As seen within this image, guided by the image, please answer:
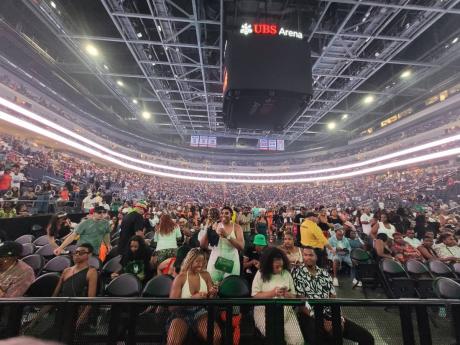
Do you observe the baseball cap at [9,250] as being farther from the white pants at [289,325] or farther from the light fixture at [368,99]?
the light fixture at [368,99]

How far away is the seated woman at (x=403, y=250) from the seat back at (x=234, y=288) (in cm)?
428

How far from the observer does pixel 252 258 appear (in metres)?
4.81

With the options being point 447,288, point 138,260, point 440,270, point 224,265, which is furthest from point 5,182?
point 440,270

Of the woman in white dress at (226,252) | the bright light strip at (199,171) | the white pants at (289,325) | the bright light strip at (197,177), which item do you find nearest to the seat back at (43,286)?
the woman in white dress at (226,252)

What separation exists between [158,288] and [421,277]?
15.8 ft

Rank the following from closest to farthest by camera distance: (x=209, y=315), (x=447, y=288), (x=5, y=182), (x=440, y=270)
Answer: (x=209, y=315), (x=447, y=288), (x=440, y=270), (x=5, y=182)

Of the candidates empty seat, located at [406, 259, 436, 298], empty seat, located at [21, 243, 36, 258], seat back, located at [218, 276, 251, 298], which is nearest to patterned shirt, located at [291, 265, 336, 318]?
seat back, located at [218, 276, 251, 298]

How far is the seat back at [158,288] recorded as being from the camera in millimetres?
2889

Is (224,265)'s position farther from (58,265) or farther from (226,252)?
(58,265)

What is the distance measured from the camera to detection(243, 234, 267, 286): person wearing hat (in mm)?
4361

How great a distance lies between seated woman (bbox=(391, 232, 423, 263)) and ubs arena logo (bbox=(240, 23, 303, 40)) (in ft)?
19.0

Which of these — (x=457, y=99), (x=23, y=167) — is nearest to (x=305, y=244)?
(x=23, y=167)

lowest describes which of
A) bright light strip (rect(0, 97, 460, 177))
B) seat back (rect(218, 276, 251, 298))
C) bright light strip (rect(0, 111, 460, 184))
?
seat back (rect(218, 276, 251, 298))

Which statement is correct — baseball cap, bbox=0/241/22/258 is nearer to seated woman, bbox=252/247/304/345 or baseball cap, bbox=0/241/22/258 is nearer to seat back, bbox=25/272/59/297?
seat back, bbox=25/272/59/297
